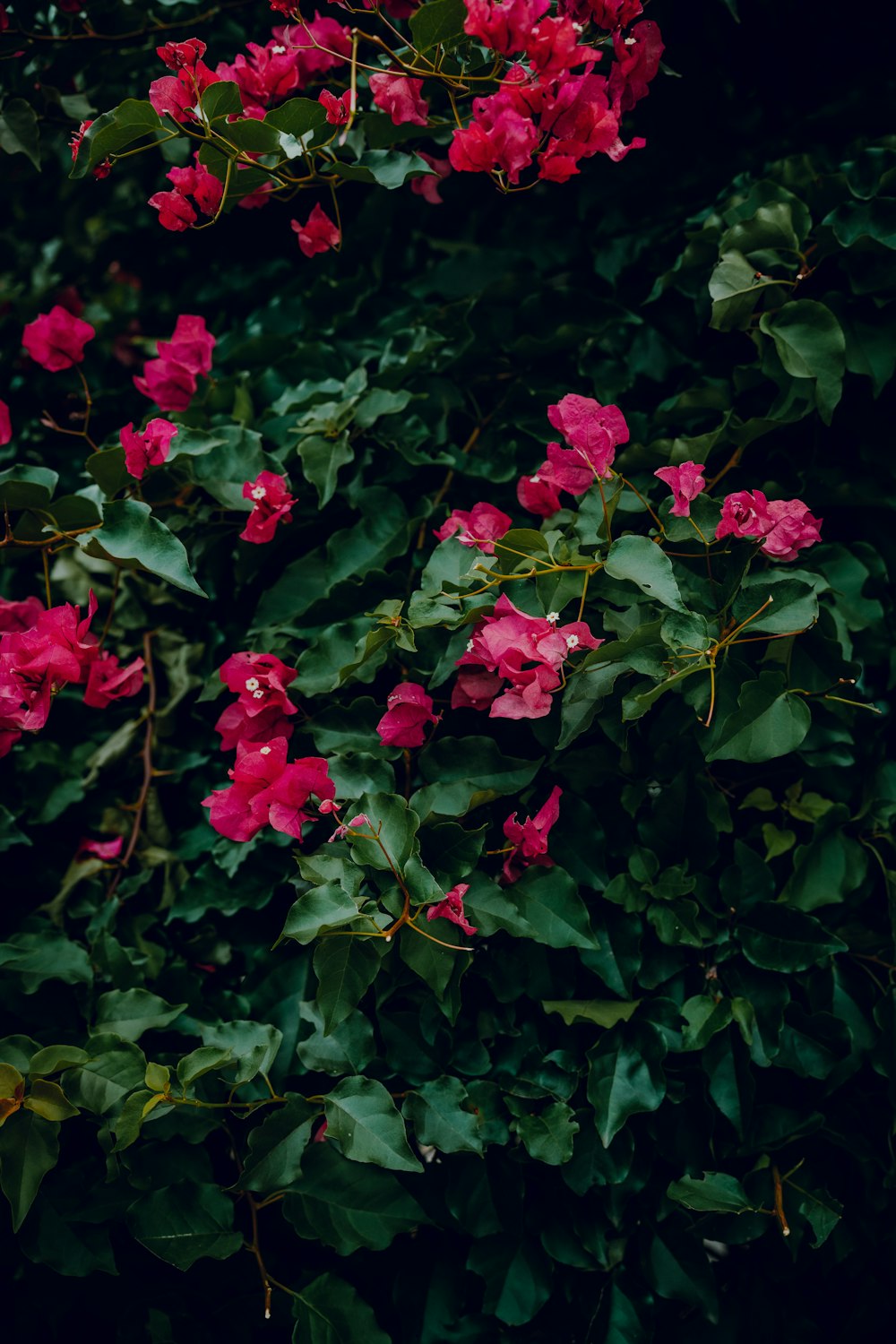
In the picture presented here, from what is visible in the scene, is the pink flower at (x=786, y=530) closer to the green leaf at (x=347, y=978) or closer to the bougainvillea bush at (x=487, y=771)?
the bougainvillea bush at (x=487, y=771)

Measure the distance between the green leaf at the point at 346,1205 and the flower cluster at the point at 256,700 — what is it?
37 cm

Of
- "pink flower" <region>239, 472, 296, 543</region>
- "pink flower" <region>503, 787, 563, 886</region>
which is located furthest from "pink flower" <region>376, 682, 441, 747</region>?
"pink flower" <region>239, 472, 296, 543</region>

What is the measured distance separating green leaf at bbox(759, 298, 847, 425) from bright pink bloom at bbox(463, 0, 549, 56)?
33 centimetres

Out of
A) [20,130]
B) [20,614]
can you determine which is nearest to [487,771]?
[20,614]

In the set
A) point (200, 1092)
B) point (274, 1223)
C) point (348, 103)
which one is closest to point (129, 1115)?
point (200, 1092)

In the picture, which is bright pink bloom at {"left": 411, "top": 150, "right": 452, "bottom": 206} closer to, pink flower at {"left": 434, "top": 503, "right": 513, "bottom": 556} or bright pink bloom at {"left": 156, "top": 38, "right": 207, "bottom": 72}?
bright pink bloom at {"left": 156, "top": 38, "right": 207, "bottom": 72}

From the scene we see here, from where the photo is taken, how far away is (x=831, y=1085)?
35.2 inches

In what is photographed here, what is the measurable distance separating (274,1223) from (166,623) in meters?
0.65

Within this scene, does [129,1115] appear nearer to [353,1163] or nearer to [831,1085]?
[353,1163]

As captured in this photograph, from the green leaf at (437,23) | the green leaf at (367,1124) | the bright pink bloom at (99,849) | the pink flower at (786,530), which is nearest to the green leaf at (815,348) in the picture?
the pink flower at (786,530)

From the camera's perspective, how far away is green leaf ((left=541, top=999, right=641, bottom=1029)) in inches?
33.5

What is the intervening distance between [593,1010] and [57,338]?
92 cm

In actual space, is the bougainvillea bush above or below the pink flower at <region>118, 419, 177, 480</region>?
below

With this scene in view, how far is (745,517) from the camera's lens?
2.77 feet
